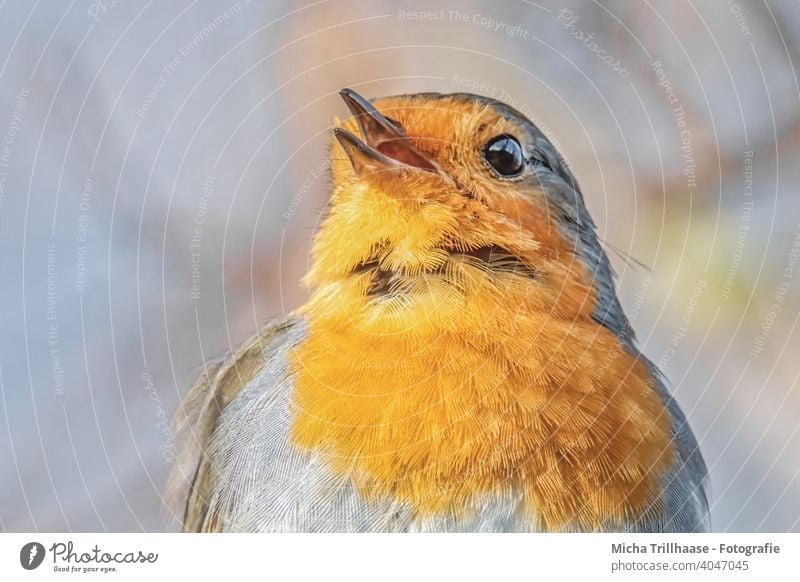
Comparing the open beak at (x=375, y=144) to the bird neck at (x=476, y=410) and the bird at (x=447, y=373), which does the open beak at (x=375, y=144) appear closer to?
the bird at (x=447, y=373)

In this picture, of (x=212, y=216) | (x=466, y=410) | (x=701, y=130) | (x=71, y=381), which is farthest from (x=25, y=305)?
(x=701, y=130)

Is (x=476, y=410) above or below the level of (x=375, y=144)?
below

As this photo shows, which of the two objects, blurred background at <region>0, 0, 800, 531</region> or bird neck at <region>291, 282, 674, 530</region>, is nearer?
bird neck at <region>291, 282, 674, 530</region>

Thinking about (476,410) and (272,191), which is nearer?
(476,410)
